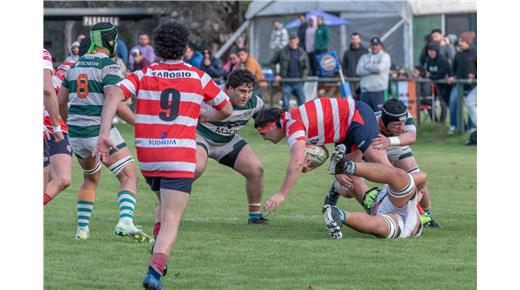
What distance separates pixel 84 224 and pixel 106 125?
10.1 feet

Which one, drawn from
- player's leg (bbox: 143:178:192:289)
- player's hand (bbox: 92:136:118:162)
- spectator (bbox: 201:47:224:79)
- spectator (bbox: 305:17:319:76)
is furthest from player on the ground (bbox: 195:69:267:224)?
spectator (bbox: 305:17:319:76)

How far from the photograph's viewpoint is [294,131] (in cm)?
1116

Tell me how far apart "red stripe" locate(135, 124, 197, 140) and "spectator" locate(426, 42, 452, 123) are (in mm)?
17506

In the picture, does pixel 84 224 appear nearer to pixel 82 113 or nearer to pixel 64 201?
pixel 82 113

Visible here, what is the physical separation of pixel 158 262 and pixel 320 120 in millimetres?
3697

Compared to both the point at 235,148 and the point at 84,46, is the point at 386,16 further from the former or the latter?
the point at 84,46

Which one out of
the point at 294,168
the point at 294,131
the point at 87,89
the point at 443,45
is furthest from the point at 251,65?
the point at 294,168

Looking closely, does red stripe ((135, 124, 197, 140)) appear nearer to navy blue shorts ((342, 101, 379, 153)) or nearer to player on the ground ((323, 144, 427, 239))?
Answer: player on the ground ((323, 144, 427, 239))

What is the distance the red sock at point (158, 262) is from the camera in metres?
8.30

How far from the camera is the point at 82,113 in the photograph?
1098 centimetres

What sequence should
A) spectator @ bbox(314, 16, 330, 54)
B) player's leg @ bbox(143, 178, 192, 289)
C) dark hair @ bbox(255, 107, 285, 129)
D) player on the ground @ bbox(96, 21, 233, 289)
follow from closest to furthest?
player's leg @ bbox(143, 178, 192, 289) < player on the ground @ bbox(96, 21, 233, 289) < dark hair @ bbox(255, 107, 285, 129) < spectator @ bbox(314, 16, 330, 54)

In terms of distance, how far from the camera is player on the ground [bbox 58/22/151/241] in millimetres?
10883
